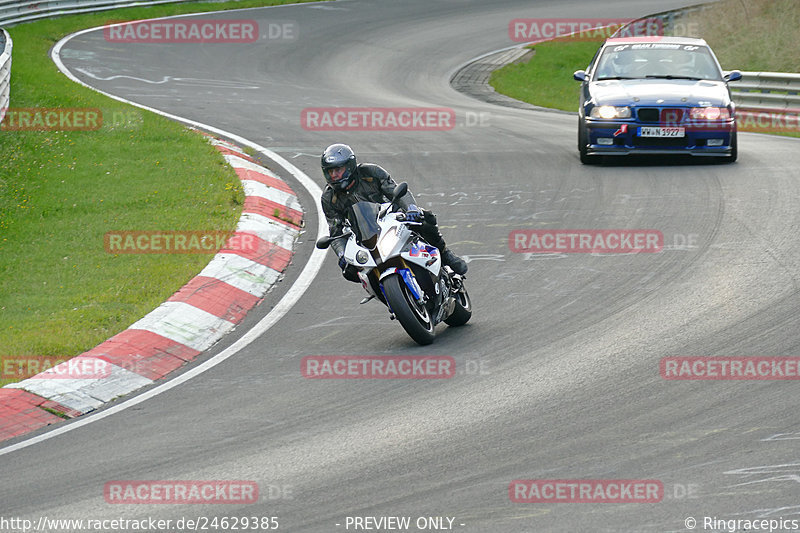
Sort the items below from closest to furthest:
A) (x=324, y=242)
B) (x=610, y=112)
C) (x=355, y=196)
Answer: (x=324, y=242), (x=355, y=196), (x=610, y=112)

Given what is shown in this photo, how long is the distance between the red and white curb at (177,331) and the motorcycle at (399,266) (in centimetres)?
146

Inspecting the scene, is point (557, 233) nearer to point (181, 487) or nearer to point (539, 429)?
point (539, 429)

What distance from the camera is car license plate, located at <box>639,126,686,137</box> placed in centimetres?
1502

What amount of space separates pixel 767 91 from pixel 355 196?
50.6 feet

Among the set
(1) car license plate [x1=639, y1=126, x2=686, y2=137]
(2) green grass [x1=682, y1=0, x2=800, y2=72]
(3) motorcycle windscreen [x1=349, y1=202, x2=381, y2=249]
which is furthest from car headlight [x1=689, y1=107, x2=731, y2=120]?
(2) green grass [x1=682, y1=0, x2=800, y2=72]

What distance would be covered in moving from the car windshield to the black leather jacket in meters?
7.92

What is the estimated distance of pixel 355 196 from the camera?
9266 millimetres

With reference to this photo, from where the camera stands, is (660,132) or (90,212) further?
(660,132)

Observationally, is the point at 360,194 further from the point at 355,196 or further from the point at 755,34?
the point at 755,34

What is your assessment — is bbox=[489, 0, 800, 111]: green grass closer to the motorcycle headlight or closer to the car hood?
the car hood

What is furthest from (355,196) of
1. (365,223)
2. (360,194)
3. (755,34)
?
(755,34)

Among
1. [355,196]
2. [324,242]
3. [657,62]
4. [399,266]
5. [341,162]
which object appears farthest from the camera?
[657,62]

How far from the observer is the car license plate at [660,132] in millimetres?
15016

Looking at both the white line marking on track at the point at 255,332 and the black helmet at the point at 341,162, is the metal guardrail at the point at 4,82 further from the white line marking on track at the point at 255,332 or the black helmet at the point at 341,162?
the black helmet at the point at 341,162
